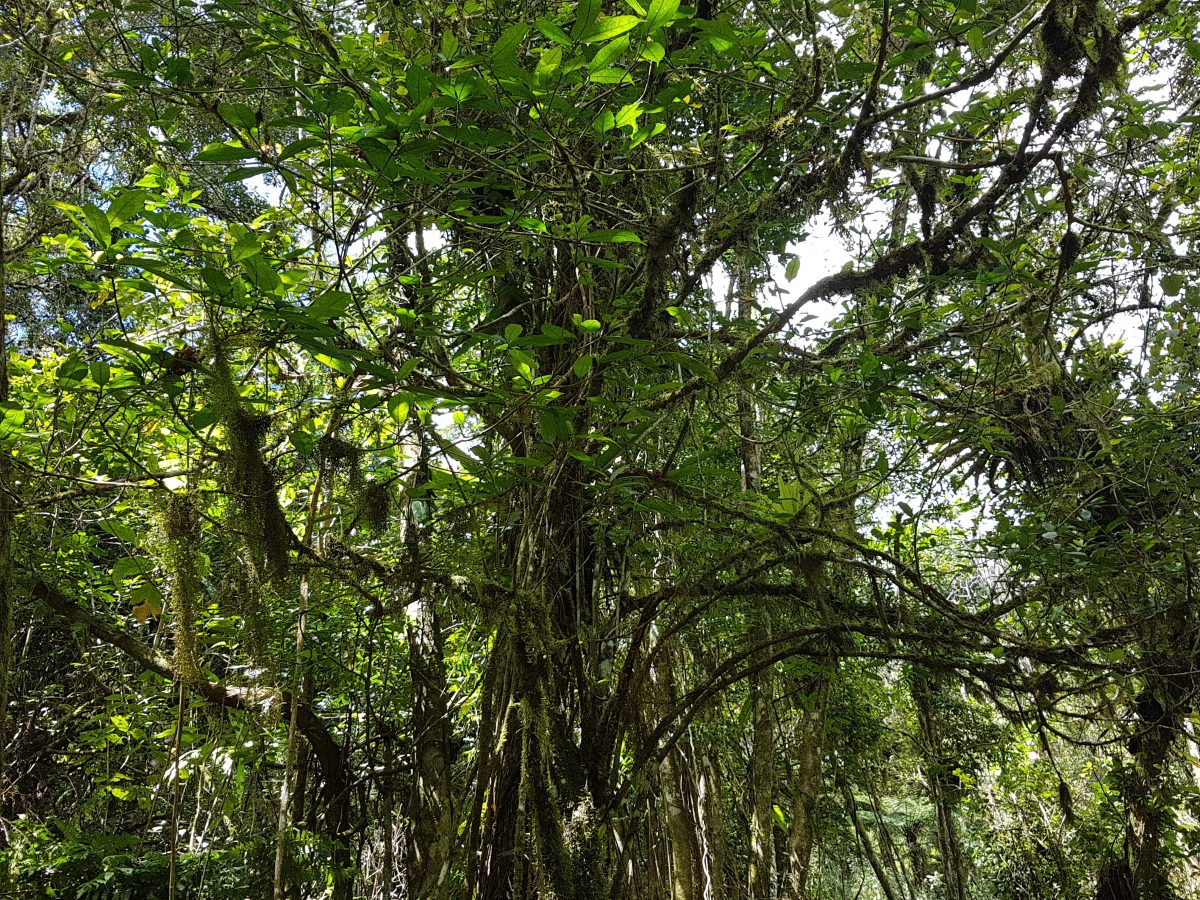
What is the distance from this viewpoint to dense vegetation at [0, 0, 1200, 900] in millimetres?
1611

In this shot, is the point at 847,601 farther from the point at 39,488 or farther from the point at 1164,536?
the point at 39,488

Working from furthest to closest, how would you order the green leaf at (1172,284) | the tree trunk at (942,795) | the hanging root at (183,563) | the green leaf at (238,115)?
the tree trunk at (942,795), the green leaf at (1172,284), the hanging root at (183,563), the green leaf at (238,115)

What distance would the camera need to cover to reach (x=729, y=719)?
3.55 m

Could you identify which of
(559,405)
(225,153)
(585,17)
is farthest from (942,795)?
(225,153)

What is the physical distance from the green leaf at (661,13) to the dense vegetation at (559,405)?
0.06m

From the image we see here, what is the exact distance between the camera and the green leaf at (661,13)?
122 cm

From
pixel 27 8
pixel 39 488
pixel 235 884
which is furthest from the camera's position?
pixel 235 884

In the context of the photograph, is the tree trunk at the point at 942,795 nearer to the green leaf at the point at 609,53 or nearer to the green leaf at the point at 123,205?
the green leaf at the point at 609,53

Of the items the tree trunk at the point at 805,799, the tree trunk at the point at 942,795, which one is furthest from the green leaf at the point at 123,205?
the tree trunk at the point at 942,795

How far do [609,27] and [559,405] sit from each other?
0.86m

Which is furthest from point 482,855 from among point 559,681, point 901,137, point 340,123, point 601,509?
point 901,137

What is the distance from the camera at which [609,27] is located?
48.4 inches

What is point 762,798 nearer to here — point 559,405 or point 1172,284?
point 559,405

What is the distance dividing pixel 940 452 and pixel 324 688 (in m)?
2.98
